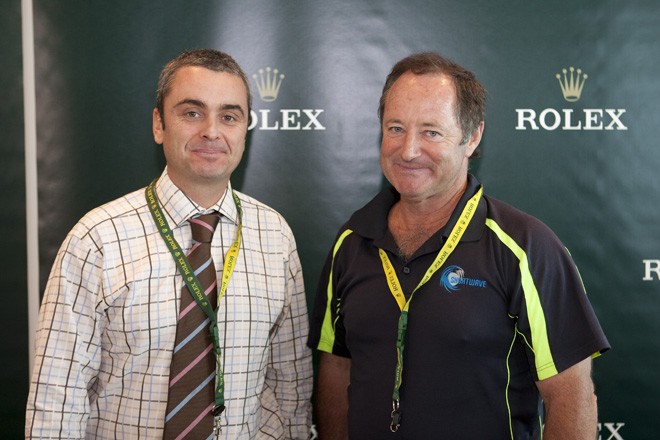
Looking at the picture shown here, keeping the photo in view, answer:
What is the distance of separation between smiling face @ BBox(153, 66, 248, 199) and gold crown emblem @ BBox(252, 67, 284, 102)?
2.11ft

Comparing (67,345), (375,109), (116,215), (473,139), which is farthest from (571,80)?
(67,345)

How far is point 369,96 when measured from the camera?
2678 millimetres

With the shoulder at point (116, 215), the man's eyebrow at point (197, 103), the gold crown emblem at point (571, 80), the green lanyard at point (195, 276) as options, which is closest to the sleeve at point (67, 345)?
the shoulder at point (116, 215)

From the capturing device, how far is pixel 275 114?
268cm

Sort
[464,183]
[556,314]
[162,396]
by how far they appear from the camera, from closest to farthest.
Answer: [556,314] < [162,396] < [464,183]

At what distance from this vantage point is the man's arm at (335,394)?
86.0 inches

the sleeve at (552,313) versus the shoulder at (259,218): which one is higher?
the shoulder at (259,218)

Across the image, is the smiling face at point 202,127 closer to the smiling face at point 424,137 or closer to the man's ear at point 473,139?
the smiling face at point 424,137

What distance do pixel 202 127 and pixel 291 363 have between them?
2.68ft

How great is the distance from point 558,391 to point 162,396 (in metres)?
1.06

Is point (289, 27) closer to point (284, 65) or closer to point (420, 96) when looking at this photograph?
point (284, 65)

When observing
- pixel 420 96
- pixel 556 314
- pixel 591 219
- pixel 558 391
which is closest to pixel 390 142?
pixel 420 96

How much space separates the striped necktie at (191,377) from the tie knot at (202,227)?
0.13 meters

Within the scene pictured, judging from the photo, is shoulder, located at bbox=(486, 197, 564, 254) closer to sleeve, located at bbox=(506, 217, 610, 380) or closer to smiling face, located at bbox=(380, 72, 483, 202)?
sleeve, located at bbox=(506, 217, 610, 380)
